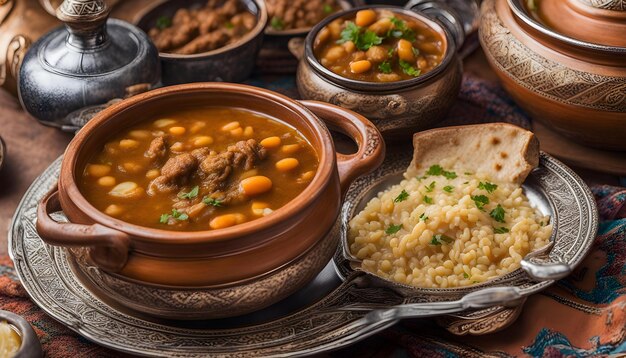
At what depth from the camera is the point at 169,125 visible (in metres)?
3.14

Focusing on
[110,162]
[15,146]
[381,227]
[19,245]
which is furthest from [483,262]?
[15,146]

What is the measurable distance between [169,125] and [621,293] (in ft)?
6.07

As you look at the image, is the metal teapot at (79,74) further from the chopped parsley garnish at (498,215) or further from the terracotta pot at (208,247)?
the chopped parsley garnish at (498,215)

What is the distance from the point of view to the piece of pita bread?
344 cm

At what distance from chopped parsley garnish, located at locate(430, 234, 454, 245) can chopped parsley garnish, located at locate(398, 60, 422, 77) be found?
99 centimetres

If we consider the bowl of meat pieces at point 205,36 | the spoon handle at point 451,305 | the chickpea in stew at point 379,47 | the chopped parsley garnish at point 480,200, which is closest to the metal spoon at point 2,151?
the bowl of meat pieces at point 205,36

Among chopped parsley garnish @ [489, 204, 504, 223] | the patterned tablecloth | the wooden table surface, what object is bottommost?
the wooden table surface

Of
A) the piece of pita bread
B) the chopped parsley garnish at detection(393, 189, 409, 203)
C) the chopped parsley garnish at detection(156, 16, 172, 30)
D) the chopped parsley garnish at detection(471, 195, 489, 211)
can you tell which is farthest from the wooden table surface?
the chopped parsley garnish at detection(393, 189, 409, 203)

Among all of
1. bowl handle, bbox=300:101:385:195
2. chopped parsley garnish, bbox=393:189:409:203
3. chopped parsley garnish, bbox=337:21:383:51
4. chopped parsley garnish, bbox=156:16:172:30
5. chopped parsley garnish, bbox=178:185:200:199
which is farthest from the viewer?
chopped parsley garnish, bbox=156:16:172:30

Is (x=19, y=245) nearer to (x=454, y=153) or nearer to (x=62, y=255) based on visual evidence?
(x=62, y=255)

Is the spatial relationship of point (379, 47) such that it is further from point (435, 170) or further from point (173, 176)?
point (173, 176)

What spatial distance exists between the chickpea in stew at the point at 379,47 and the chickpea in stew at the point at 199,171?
0.84 meters

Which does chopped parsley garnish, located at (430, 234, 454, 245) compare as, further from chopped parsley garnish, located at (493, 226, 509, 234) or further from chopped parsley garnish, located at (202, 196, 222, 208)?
chopped parsley garnish, located at (202, 196, 222, 208)

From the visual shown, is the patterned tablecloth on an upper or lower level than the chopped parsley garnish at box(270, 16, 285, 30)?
lower
